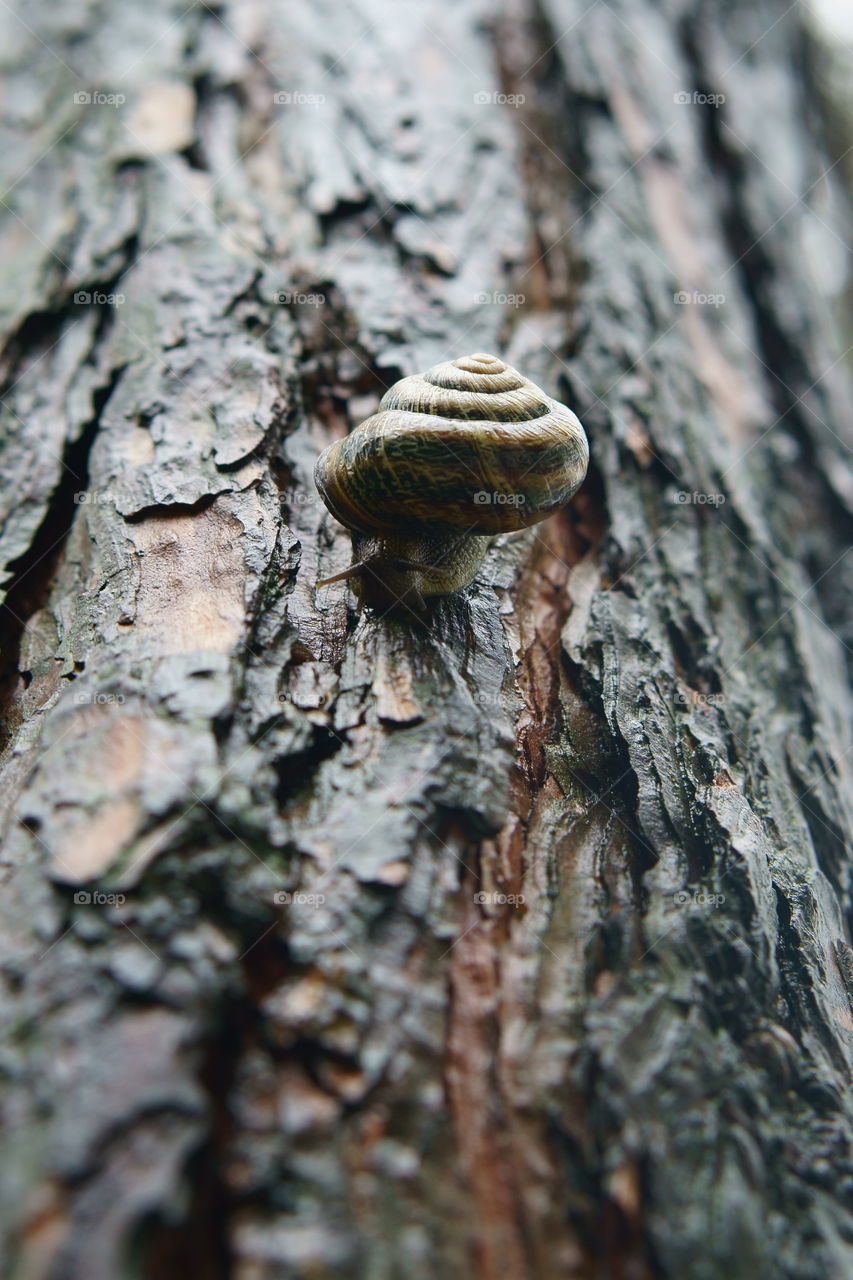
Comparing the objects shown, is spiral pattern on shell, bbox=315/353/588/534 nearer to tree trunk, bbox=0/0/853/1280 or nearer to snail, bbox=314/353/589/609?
snail, bbox=314/353/589/609

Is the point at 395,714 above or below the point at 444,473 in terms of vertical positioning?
below

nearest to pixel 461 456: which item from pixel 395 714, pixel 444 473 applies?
pixel 444 473

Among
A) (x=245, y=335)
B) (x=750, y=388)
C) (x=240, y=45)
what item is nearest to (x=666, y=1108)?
(x=245, y=335)

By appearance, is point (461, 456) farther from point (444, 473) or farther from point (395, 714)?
point (395, 714)

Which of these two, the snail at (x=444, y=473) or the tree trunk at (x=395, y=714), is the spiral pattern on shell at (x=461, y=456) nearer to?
the snail at (x=444, y=473)
